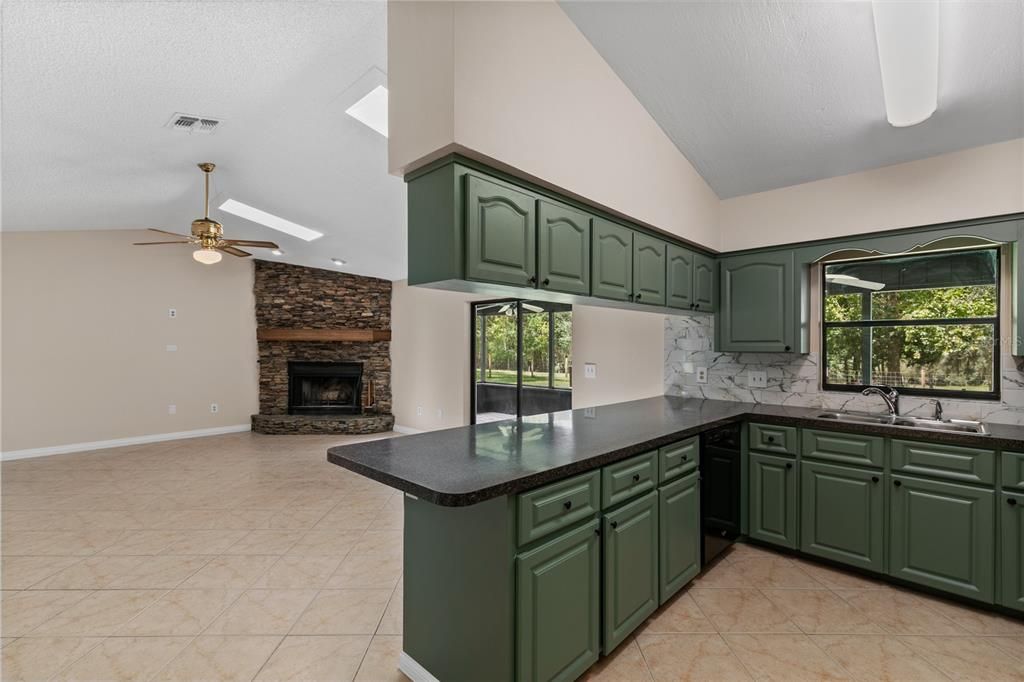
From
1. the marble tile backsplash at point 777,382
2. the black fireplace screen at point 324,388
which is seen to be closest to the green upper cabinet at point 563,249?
the marble tile backsplash at point 777,382

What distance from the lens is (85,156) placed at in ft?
11.8

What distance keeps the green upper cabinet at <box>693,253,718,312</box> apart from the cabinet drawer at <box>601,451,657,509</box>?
162cm

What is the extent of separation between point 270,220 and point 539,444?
185 inches

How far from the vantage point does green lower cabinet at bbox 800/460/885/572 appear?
264cm

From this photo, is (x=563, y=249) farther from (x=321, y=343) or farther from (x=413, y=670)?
(x=321, y=343)

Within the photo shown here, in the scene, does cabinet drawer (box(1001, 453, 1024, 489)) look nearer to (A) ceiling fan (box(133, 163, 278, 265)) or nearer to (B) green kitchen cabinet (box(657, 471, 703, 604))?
(B) green kitchen cabinet (box(657, 471, 703, 604))

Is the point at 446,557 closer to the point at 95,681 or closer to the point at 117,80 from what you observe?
the point at 95,681

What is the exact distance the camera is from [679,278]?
3271 millimetres

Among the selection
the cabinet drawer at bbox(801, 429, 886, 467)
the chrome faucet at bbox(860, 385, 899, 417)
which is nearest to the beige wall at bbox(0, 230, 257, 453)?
the cabinet drawer at bbox(801, 429, 886, 467)

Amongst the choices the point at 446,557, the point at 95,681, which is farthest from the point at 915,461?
the point at 95,681

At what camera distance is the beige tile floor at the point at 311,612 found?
2.00 m

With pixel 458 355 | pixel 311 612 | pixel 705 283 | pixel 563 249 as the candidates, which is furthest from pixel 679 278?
pixel 458 355

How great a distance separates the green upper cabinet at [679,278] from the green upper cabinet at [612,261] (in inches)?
19.1

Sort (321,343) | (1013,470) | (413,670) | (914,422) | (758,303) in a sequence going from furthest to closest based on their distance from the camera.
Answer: (321,343) → (758,303) → (914,422) → (1013,470) → (413,670)
